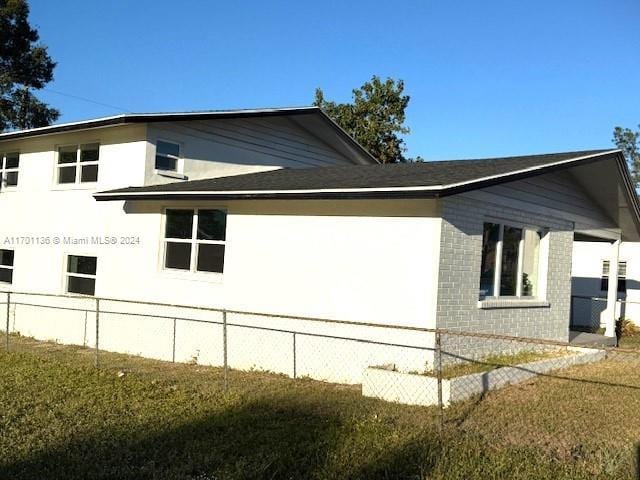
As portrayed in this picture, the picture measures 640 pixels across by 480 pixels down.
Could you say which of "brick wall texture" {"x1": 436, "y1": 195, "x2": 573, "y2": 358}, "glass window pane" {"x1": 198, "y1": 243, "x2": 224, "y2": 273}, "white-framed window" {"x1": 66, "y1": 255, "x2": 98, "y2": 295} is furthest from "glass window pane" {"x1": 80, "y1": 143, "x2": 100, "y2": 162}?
"brick wall texture" {"x1": 436, "y1": 195, "x2": 573, "y2": 358}

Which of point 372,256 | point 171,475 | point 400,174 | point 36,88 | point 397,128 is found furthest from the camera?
point 36,88

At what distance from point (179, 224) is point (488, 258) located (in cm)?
565

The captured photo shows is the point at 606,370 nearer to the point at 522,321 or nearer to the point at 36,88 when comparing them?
the point at 522,321

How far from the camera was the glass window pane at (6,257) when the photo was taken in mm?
15906

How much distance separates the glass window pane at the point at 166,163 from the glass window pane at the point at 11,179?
15.6 feet

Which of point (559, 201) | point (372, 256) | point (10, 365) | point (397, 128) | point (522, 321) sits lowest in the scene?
point (10, 365)

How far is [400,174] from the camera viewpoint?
1065 centimetres

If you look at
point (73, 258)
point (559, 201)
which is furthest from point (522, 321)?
point (73, 258)

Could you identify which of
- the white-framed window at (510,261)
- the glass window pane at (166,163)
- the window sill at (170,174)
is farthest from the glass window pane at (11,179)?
the white-framed window at (510,261)

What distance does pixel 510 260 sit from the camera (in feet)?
36.7

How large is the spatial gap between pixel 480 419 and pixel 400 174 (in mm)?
4652

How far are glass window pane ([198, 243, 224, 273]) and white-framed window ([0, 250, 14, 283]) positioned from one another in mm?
6403

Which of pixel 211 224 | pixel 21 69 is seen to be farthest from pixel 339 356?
pixel 21 69

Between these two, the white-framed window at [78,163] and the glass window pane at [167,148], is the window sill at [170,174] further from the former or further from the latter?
the white-framed window at [78,163]
